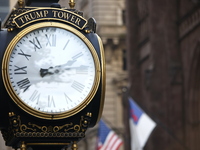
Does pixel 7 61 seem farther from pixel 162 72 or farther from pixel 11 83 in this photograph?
pixel 162 72

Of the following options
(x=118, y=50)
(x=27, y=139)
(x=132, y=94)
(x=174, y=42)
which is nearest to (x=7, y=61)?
(x=27, y=139)

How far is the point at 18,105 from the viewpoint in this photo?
13.3 feet

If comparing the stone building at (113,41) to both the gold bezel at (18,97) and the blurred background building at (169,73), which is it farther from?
the gold bezel at (18,97)

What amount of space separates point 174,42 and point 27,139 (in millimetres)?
31716

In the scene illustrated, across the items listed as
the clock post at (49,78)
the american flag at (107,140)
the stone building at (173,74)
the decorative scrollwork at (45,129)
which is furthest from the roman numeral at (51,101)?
the stone building at (173,74)

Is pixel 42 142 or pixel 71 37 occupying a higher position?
pixel 71 37

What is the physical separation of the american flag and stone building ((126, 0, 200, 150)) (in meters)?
3.29

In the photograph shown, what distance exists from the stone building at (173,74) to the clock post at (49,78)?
28724mm

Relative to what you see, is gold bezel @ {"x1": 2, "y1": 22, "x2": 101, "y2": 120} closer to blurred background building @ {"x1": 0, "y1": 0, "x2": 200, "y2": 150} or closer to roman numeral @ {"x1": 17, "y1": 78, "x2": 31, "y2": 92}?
roman numeral @ {"x1": 17, "y1": 78, "x2": 31, "y2": 92}

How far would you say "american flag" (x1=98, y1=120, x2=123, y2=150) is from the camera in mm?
29938

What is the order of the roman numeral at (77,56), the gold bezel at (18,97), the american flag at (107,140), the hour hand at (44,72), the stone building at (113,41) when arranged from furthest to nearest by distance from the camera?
the stone building at (113,41)
the american flag at (107,140)
the roman numeral at (77,56)
the hour hand at (44,72)
the gold bezel at (18,97)

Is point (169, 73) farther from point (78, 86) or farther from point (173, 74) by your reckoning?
point (78, 86)

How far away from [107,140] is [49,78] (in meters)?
27.1

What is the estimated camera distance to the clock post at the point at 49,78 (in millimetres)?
4070
